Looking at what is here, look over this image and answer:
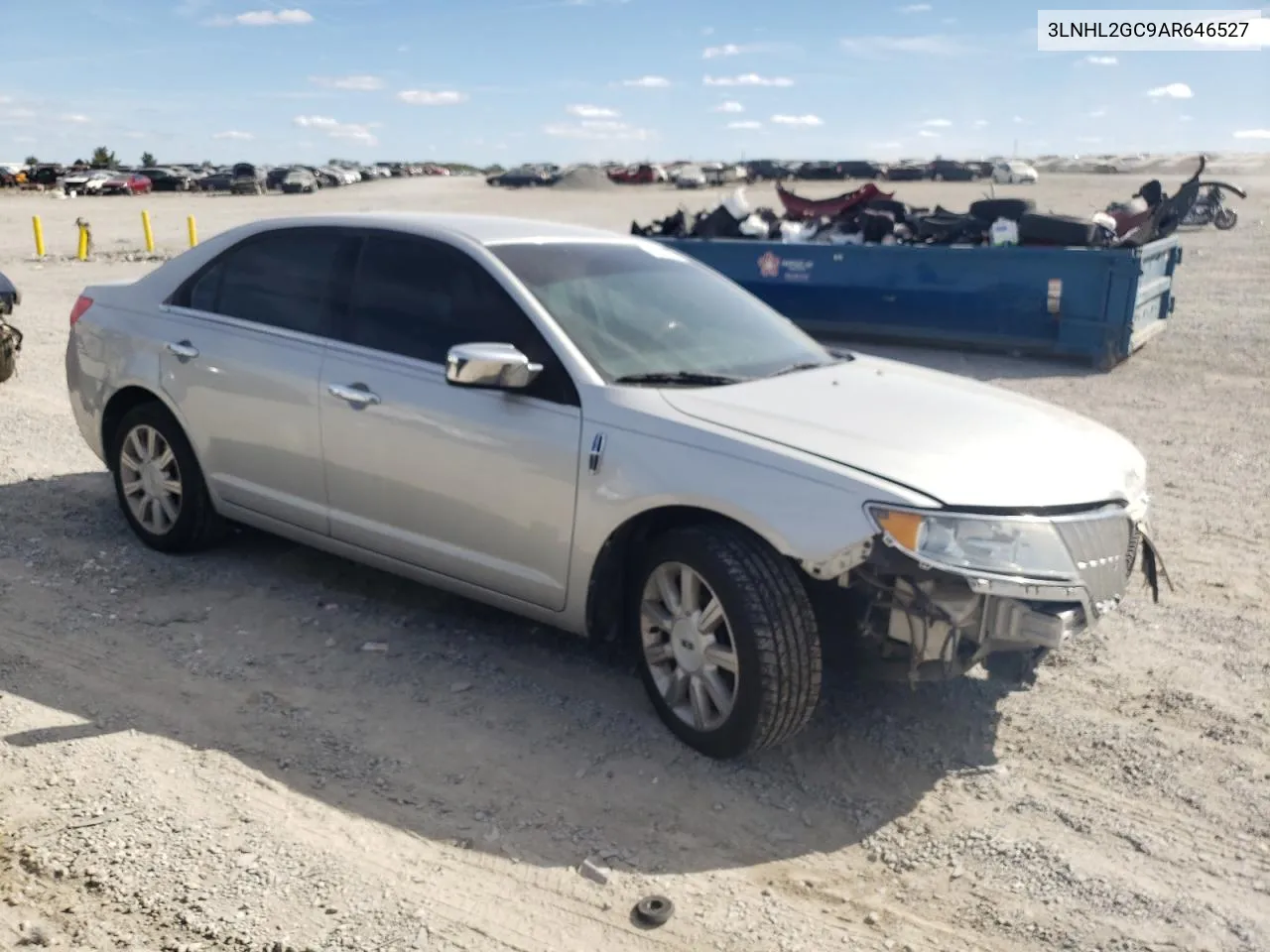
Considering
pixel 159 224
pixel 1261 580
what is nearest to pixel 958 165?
pixel 159 224

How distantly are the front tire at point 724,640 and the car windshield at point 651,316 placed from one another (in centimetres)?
74

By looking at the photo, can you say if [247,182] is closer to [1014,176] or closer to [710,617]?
[1014,176]

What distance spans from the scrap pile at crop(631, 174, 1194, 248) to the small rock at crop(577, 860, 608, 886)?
995cm

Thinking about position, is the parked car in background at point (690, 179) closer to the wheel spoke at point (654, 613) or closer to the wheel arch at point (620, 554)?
the wheel arch at point (620, 554)

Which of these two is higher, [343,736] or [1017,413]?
[1017,413]

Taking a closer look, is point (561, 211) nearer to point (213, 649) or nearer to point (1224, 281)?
point (1224, 281)

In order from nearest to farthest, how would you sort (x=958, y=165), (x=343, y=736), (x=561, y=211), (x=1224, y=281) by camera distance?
(x=343, y=736) → (x=1224, y=281) → (x=561, y=211) → (x=958, y=165)

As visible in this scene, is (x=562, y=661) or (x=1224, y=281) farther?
(x=1224, y=281)

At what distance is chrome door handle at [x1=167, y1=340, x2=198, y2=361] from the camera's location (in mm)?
5402

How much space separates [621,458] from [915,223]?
389 inches

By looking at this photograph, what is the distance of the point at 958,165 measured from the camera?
83.6 m

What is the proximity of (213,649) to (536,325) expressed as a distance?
6.14 ft

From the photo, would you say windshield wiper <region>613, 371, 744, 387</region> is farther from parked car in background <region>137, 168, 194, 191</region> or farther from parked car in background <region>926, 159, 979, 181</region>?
parked car in background <region>926, 159, 979, 181</region>

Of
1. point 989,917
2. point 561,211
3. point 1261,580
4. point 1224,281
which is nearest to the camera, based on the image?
point 989,917
